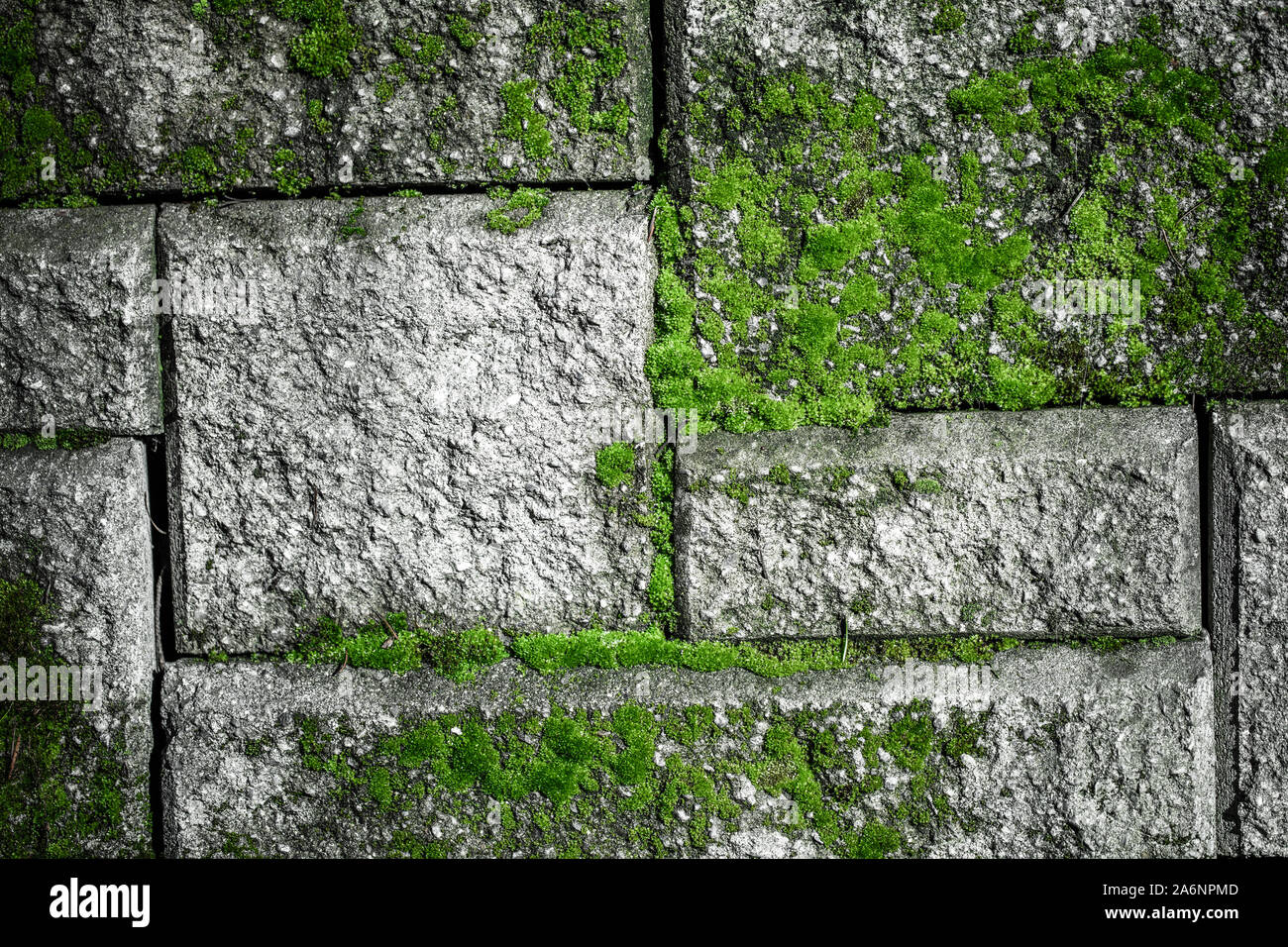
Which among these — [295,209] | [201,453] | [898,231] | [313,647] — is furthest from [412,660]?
[898,231]

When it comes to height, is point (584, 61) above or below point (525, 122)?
above

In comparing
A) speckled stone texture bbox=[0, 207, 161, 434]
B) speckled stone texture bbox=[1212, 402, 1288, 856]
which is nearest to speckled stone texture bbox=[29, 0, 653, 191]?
→ speckled stone texture bbox=[0, 207, 161, 434]

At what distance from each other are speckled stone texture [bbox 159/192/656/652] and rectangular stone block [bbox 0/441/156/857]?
6.5 inches

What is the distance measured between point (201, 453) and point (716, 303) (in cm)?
121

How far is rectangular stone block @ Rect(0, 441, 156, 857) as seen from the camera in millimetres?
1728

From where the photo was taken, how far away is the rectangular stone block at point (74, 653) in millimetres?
1728

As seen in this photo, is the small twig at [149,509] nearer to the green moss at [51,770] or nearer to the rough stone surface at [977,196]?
the green moss at [51,770]

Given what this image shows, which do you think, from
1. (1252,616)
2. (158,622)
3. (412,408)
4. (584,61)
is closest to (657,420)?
(412,408)

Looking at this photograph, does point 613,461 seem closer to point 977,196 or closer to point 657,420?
point 657,420

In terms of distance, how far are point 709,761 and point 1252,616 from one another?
1.23 meters

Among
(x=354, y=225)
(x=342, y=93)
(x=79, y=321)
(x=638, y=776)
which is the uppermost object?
(x=342, y=93)

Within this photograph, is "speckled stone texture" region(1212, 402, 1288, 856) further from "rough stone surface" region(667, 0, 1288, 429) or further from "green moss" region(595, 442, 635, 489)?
"green moss" region(595, 442, 635, 489)

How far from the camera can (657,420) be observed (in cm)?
168

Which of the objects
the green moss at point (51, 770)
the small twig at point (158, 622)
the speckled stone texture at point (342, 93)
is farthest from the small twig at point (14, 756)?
the speckled stone texture at point (342, 93)
